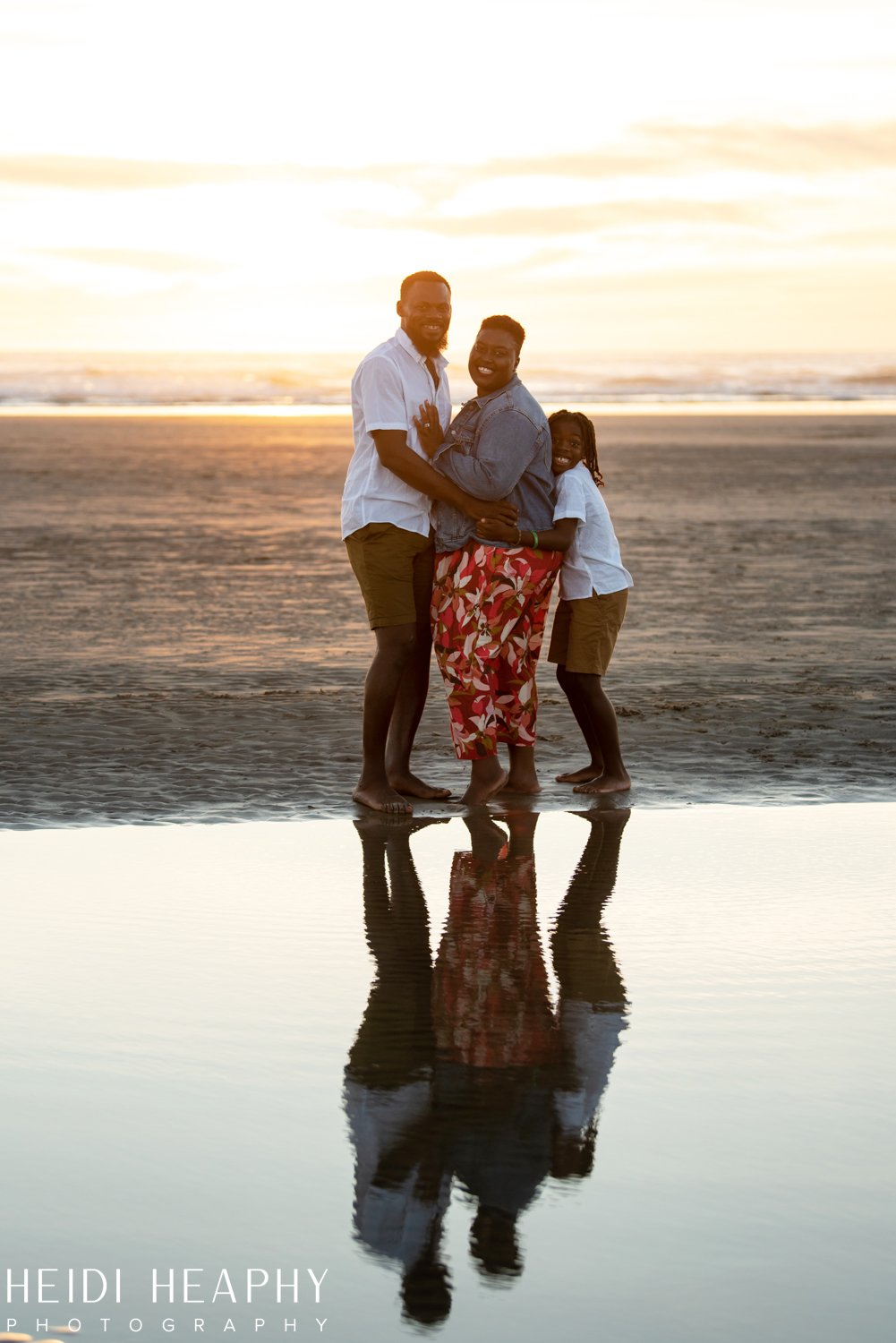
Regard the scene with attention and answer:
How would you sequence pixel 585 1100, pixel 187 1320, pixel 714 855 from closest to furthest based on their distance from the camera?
pixel 187 1320
pixel 585 1100
pixel 714 855

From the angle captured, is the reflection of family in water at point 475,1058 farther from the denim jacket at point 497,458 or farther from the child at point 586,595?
the denim jacket at point 497,458

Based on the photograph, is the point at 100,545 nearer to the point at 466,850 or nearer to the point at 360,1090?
the point at 466,850

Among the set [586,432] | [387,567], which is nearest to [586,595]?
[586,432]

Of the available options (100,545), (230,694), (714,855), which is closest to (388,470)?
(714,855)

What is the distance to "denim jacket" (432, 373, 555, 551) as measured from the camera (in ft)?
20.4

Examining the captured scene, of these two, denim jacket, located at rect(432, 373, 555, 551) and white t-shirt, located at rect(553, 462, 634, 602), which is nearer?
denim jacket, located at rect(432, 373, 555, 551)

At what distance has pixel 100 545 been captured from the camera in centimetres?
1675

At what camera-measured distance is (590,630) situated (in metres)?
6.72

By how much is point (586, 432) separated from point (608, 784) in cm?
131

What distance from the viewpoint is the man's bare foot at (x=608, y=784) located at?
654 centimetres

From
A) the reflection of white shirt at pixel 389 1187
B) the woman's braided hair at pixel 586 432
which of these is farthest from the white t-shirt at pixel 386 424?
the reflection of white shirt at pixel 389 1187

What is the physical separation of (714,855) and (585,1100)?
2131mm

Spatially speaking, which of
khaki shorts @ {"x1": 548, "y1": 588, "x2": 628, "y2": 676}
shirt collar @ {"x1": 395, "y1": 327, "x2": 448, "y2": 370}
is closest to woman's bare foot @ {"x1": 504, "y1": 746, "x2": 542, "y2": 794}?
khaki shorts @ {"x1": 548, "y1": 588, "x2": 628, "y2": 676}

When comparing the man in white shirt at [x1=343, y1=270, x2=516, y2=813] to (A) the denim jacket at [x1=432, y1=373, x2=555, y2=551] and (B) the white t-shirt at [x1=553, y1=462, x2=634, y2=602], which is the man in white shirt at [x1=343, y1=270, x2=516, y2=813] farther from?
(B) the white t-shirt at [x1=553, y1=462, x2=634, y2=602]
